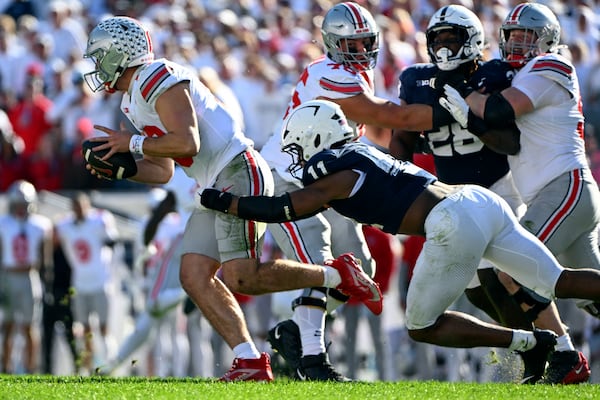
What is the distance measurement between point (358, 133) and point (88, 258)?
551cm

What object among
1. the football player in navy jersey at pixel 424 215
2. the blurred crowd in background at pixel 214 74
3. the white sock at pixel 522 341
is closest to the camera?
the football player in navy jersey at pixel 424 215

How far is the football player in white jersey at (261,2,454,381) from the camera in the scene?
781 cm

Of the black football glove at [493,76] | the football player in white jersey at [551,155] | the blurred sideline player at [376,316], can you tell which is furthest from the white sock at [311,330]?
the blurred sideline player at [376,316]

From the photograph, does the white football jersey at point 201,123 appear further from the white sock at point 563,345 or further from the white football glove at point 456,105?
the white sock at point 563,345

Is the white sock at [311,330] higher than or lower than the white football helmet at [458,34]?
lower

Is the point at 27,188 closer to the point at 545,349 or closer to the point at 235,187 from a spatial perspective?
the point at 235,187

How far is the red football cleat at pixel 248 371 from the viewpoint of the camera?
23.9 feet

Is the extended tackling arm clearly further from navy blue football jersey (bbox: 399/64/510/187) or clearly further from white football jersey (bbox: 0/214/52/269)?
white football jersey (bbox: 0/214/52/269)

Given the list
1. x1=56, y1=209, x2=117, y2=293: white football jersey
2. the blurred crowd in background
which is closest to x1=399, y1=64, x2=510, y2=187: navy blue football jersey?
the blurred crowd in background

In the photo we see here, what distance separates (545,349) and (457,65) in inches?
67.2

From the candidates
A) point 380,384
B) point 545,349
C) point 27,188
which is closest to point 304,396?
point 380,384

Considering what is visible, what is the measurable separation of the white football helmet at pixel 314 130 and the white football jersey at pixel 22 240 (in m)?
6.42

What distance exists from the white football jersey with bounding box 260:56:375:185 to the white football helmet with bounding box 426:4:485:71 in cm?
46

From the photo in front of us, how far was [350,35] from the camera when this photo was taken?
26.5 feet
